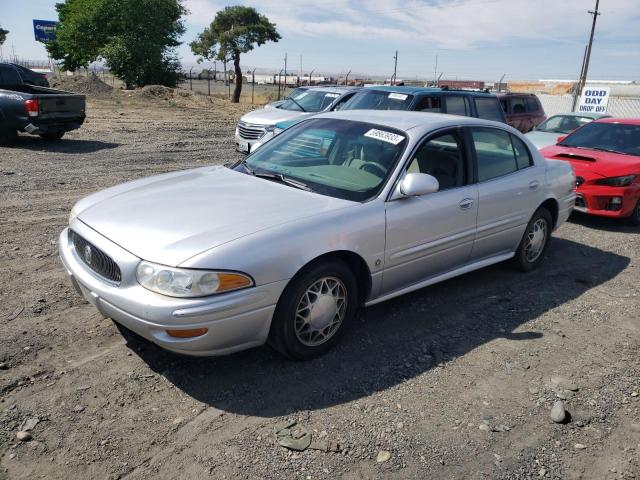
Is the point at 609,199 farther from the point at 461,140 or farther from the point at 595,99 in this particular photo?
the point at 595,99

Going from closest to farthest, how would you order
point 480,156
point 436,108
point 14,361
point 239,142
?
Result: point 14,361 < point 480,156 < point 436,108 < point 239,142

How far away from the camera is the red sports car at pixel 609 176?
23.7 ft

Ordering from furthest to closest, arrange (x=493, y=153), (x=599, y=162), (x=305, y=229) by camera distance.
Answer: (x=599, y=162) → (x=493, y=153) → (x=305, y=229)

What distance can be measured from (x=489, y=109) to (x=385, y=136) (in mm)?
7331

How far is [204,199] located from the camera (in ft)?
12.1

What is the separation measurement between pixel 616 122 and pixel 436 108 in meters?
2.87

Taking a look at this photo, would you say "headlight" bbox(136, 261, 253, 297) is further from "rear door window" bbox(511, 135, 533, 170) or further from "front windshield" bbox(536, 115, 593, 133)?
"front windshield" bbox(536, 115, 593, 133)

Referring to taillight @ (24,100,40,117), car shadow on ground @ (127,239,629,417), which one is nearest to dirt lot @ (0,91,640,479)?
car shadow on ground @ (127,239,629,417)

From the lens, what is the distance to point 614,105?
24.2 meters

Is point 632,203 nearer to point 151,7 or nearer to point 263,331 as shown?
point 263,331

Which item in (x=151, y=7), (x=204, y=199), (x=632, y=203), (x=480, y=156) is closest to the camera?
(x=204, y=199)

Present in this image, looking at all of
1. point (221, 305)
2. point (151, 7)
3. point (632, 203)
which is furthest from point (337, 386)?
point (151, 7)

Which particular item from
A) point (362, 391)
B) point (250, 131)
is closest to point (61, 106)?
point (250, 131)

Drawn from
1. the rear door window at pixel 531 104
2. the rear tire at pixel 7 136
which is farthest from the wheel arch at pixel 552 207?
the rear tire at pixel 7 136
